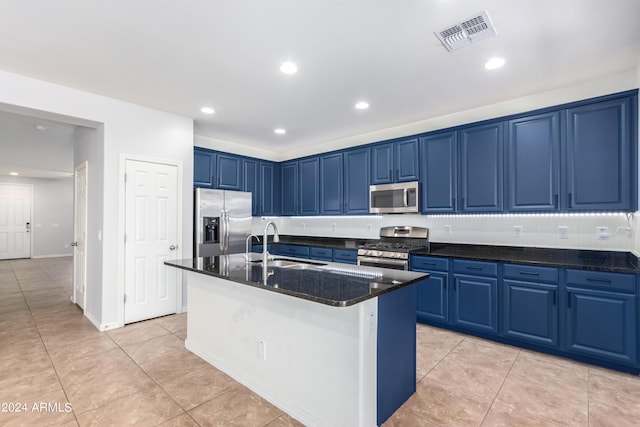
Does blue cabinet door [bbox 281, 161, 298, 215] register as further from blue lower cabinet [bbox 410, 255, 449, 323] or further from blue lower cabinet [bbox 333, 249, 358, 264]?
blue lower cabinet [bbox 410, 255, 449, 323]

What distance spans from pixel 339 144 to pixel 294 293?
418cm

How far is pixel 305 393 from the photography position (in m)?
1.97

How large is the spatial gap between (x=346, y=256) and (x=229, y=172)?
2404mm

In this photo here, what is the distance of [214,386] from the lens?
7.83 feet

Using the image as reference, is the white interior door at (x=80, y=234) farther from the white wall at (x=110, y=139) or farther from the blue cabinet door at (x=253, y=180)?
the blue cabinet door at (x=253, y=180)

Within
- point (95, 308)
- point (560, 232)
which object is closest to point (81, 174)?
point (95, 308)

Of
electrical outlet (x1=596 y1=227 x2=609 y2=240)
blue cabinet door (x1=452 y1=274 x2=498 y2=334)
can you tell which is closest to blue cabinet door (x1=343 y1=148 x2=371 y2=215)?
blue cabinet door (x1=452 y1=274 x2=498 y2=334)

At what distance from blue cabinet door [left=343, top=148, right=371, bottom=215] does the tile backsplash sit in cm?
30

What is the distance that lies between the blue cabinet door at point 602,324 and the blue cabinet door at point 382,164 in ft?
8.03

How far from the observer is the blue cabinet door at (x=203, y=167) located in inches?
185

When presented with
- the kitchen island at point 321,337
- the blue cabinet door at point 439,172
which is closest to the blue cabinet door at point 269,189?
the blue cabinet door at point 439,172

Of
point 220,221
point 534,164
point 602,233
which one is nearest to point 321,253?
point 220,221

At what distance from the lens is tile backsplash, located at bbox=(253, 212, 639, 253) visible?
306 centimetres

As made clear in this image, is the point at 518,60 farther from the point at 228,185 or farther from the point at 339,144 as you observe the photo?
the point at 228,185
